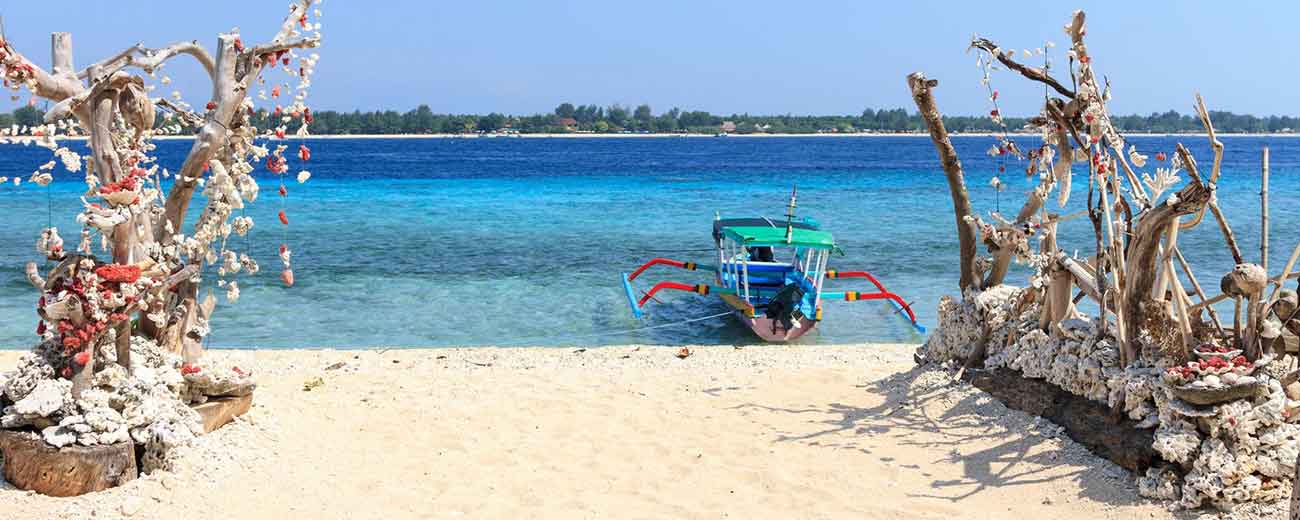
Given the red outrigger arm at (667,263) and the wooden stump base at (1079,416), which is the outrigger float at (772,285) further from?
the wooden stump base at (1079,416)

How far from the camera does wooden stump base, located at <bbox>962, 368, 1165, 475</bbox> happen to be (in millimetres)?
6301

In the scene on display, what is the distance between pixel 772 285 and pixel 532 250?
10.8 meters

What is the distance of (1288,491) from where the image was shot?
5781 mm

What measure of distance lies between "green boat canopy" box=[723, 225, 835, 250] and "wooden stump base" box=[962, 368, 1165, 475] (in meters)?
6.24

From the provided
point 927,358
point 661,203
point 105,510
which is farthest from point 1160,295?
point 661,203

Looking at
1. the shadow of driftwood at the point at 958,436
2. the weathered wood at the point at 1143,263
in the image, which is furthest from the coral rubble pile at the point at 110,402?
the weathered wood at the point at 1143,263

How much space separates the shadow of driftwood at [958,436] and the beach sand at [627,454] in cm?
2

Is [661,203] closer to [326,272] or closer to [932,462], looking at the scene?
[326,272]

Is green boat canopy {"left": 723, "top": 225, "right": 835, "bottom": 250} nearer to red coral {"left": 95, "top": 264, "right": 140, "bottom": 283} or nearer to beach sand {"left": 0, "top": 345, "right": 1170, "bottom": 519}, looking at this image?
beach sand {"left": 0, "top": 345, "right": 1170, "bottom": 519}

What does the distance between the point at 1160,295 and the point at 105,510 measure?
21.3 feet

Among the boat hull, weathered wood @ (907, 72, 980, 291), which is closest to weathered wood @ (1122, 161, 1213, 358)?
weathered wood @ (907, 72, 980, 291)

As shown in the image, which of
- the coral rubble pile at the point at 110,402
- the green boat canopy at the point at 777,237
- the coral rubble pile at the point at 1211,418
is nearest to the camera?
the coral rubble pile at the point at 1211,418

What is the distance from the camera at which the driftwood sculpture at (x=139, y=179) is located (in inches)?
237

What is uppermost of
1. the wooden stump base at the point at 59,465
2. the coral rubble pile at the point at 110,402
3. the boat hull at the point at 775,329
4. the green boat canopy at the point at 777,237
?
the green boat canopy at the point at 777,237
